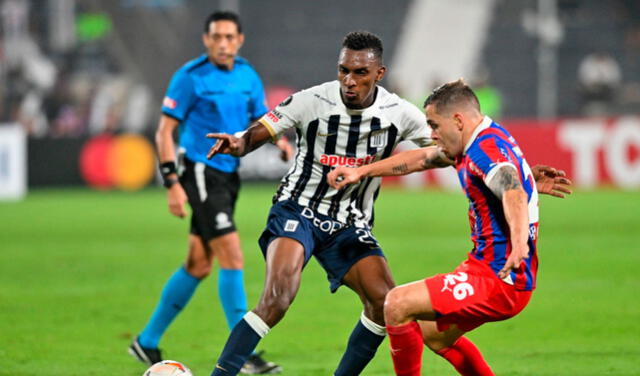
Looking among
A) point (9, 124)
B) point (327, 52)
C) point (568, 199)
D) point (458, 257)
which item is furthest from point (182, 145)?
point (327, 52)

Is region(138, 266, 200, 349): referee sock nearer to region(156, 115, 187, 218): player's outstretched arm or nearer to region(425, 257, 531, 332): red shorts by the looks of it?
region(156, 115, 187, 218): player's outstretched arm

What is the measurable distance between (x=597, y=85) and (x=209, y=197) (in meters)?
18.0

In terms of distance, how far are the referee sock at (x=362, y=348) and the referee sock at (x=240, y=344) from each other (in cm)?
63

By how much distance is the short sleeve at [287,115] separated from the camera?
610 cm

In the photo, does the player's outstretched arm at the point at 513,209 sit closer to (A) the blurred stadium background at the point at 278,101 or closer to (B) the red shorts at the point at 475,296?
(B) the red shorts at the point at 475,296

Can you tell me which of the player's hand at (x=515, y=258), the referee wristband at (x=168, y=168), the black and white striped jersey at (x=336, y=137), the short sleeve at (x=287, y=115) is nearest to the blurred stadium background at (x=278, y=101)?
the referee wristband at (x=168, y=168)

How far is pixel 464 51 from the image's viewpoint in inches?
1071

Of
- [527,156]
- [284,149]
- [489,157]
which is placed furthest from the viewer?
[527,156]

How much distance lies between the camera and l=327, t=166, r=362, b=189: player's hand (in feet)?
18.5

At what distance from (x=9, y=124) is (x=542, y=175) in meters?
18.7

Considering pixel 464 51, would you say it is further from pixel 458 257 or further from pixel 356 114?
pixel 356 114

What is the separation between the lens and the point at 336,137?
6.19m

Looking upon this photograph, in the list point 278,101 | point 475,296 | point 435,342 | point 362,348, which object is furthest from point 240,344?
point 278,101

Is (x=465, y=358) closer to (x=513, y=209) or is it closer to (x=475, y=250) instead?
(x=475, y=250)
